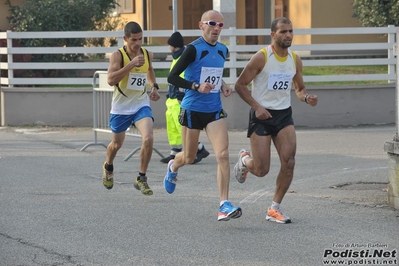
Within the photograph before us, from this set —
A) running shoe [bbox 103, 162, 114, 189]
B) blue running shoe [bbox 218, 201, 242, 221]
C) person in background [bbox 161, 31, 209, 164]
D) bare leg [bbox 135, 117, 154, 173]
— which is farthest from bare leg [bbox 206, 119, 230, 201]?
person in background [bbox 161, 31, 209, 164]

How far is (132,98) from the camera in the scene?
974cm

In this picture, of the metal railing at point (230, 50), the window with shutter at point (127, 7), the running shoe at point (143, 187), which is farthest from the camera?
the window with shutter at point (127, 7)

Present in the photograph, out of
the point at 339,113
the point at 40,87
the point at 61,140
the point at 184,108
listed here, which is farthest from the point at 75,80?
the point at 184,108

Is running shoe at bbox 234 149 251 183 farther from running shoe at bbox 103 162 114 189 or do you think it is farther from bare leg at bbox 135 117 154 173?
running shoe at bbox 103 162 114 189

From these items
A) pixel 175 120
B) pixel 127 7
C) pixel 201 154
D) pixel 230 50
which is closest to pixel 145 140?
pixel 175 120

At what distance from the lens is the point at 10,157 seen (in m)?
13.0

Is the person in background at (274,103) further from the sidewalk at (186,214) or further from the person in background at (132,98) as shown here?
the person in background at (132,98)

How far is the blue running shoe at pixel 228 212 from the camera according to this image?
7.92 meters

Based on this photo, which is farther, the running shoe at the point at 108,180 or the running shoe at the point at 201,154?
the running shoe at the point at 201,154

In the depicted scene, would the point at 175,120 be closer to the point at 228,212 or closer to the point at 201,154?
the point at 201,154

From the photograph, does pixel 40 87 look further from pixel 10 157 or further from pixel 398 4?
pixel 398 4

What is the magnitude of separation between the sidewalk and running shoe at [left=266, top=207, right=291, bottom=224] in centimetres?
9

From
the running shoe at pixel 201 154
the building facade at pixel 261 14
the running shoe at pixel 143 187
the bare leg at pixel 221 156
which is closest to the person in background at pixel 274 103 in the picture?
the bare leg at pixel 221 156

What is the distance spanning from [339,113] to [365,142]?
2376 millimetres
